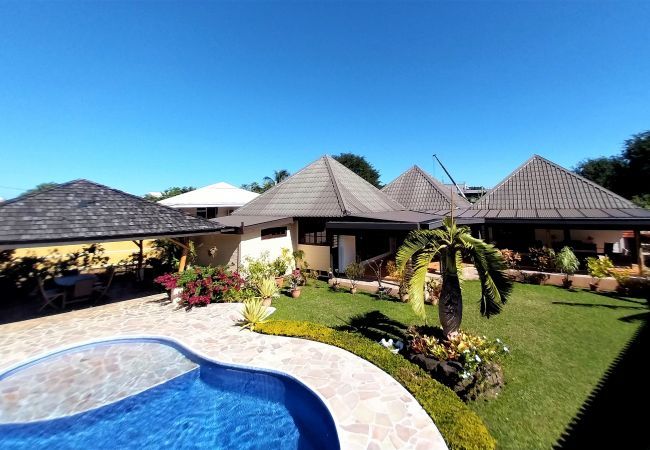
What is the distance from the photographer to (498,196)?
2275 centimetres

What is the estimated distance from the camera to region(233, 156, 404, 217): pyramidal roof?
1833 centimetres

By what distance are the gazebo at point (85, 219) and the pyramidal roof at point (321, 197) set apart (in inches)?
244

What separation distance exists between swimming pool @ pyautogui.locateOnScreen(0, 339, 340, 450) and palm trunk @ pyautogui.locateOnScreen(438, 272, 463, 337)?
389cm

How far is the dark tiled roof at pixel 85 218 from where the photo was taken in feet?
32.6

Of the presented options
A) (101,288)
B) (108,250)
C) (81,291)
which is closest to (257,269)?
(101,288)

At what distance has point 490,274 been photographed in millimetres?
7109

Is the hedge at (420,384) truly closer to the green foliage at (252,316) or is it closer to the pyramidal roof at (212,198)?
the green foliage at (252,316)

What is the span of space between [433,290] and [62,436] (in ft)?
40.5

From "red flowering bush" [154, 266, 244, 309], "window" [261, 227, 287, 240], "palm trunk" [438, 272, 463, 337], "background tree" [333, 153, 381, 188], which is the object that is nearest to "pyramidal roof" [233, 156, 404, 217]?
"window" [261, 227, 287, 240]

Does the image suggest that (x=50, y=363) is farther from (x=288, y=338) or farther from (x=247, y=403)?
(x=288, y=338)

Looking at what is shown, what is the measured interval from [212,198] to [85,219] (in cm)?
1452

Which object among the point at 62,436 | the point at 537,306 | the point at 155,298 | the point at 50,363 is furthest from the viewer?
the point at 155,298

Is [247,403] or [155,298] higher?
[155,298]

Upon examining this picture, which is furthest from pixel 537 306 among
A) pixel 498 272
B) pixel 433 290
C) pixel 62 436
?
pixel 62 436
